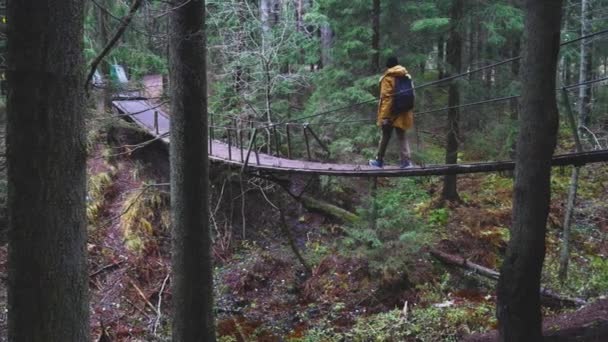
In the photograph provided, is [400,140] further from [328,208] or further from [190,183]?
[328,208]

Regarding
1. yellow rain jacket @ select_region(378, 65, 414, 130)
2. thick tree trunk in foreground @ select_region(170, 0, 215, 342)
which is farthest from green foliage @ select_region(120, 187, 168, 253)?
yellow rain jacket @ select_region(378, 65, 414, 130)

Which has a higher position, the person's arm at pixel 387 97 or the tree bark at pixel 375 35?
the tree bark at pixel 375 35

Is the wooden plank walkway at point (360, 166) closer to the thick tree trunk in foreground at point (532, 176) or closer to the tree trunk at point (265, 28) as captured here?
the thick tree trunk in foreground at point (532, 176)

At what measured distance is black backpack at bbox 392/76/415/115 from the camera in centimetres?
644

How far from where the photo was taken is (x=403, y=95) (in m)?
6.44

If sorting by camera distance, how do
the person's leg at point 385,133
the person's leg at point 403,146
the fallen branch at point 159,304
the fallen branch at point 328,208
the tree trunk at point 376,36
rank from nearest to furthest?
the person's leg at point 385,133 < the person's leg at point 403,146 < the fallen branch at point 159,304 < the tree trunk at point 376,36 < the fallen branch at point 328,208

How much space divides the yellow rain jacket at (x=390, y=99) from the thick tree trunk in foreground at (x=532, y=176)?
2.39m

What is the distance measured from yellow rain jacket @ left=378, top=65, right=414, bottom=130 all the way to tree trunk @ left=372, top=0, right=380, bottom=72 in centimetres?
330

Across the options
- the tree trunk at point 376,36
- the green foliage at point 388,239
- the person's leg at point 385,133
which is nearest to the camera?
the person's leg at point 385,133

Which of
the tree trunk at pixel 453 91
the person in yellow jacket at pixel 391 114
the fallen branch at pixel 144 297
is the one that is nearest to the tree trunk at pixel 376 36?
the tree trunk at pixel 453 91

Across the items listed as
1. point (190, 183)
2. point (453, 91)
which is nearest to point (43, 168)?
point (190, 183)

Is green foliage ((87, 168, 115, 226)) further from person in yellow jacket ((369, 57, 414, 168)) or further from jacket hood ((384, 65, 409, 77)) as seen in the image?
jacket hood ((384, 65, 409, 77))

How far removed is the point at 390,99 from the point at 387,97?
0.05m

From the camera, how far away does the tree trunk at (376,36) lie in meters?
9.69
